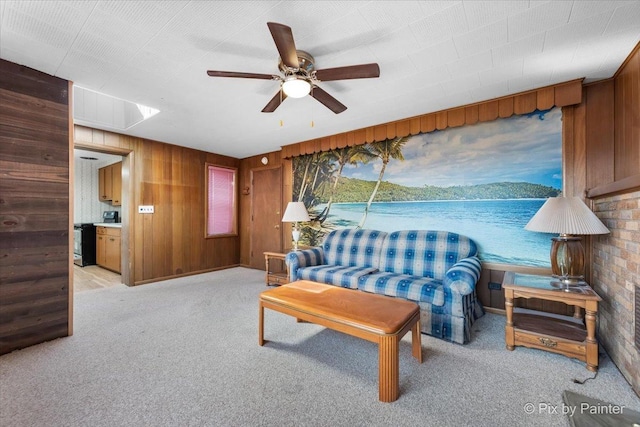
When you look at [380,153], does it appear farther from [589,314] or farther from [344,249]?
[589,314]

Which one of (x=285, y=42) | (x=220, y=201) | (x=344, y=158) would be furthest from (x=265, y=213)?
(x=285, y=42)

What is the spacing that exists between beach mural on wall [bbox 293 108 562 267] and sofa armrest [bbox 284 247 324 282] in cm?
72

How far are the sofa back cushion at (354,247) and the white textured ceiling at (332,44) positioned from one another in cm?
165

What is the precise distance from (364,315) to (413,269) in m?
1.44

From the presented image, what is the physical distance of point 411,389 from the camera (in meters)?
1.68

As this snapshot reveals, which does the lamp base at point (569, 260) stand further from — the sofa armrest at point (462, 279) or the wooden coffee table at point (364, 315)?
the wooden coffee table at point (364, 315)

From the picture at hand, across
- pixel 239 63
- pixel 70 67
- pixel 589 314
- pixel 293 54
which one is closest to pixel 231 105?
pixel 239 63

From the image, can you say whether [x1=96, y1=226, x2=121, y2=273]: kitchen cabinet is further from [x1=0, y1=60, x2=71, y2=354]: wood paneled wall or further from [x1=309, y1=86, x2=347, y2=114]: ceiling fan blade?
[x1=309, y1=86, x2=347, y2=114]: ceiling fan blade

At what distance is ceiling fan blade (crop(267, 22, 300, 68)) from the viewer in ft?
4.69

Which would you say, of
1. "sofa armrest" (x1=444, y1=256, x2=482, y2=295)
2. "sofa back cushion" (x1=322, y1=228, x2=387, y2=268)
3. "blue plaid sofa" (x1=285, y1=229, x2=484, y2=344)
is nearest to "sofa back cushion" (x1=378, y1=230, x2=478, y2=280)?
"blue plaid sofa" (x1=285, y1=229, x2=484, y2=344)

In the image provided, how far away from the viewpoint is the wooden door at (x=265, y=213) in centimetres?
498

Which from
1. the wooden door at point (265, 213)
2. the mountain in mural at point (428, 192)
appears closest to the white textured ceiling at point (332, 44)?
the mountain in mural at point (428, 192)

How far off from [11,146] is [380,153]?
372cm

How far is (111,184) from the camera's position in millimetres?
5754
